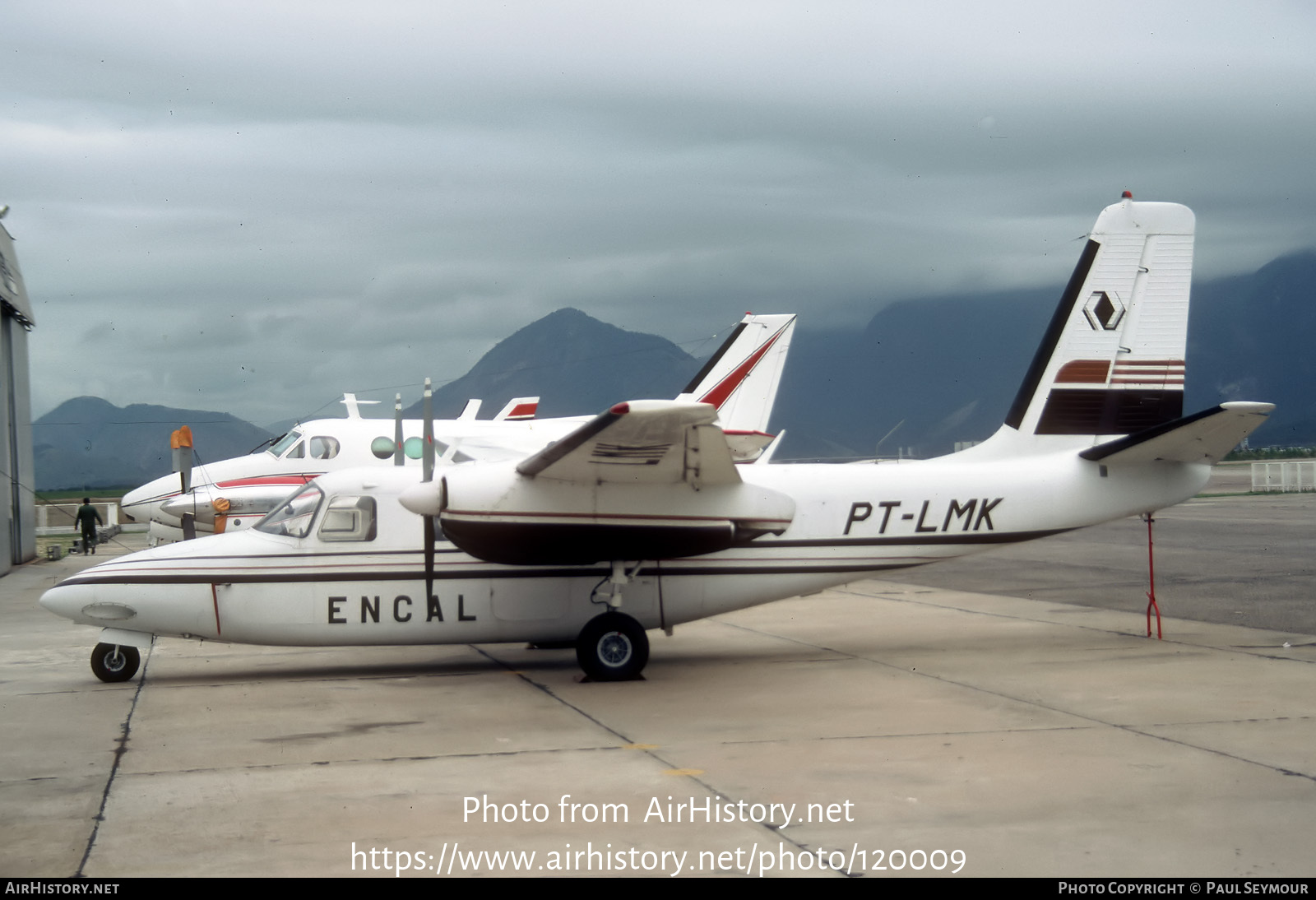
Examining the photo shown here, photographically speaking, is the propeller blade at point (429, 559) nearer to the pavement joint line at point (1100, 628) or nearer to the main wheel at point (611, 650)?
the main wheel at point (611, 650)

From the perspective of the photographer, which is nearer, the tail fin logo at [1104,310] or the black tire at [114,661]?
the black tire at [114,661]

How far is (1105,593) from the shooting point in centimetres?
1850

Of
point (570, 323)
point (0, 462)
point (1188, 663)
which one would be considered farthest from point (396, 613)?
point (570, 323)

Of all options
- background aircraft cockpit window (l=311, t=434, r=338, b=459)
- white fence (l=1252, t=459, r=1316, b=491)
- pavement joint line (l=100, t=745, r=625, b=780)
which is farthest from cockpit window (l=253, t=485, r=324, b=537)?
white fence (l=1252, t=459, r=1316, b=491)

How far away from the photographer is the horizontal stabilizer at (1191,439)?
37.3 feet

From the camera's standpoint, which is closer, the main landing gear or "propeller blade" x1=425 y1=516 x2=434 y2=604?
the main landing gear

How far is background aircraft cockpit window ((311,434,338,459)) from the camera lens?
21016mm

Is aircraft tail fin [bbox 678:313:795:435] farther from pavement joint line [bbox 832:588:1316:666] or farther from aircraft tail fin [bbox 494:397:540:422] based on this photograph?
pavement joint line [bbox 832:588:1316:666]

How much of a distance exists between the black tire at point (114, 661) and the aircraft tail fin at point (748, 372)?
14.1m

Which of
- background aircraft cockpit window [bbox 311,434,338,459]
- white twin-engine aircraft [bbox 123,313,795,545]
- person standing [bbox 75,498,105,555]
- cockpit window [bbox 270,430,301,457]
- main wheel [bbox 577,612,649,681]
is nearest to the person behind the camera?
main wheel [bbox 577,612,649,681]

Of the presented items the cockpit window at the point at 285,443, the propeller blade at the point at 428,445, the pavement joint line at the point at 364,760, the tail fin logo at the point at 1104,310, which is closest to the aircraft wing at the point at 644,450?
the propeller blade at the point at 428,445

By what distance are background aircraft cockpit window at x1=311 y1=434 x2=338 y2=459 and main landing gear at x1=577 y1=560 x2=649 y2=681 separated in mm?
10608
